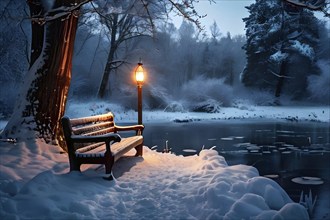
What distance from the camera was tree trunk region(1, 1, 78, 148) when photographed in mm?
6703

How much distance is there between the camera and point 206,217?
398cm

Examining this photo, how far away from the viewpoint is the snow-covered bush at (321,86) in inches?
1294

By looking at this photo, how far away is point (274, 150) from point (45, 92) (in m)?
9.65

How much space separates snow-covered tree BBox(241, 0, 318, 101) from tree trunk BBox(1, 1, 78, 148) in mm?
30494

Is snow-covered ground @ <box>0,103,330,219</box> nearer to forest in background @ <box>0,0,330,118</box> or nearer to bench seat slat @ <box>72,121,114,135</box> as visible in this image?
bench seat slat @ <box>72,121,114,135</box>

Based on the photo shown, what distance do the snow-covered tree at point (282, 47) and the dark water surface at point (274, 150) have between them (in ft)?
58.4

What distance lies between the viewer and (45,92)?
6762 millimetres

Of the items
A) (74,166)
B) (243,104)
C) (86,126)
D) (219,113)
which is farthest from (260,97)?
(74,166)

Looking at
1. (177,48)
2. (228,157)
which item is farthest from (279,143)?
(177,48)

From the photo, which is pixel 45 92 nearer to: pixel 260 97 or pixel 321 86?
pixel 260 97

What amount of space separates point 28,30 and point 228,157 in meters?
20.3

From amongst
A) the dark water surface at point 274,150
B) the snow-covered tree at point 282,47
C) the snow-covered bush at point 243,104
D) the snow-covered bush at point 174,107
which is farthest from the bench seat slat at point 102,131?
the snow-covered tree at point 282,47

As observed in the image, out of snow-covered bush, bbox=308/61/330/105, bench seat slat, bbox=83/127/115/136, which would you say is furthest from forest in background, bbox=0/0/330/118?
bench seat slat, bbox=83/127/115/136

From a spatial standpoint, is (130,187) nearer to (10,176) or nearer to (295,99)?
(10,176)
